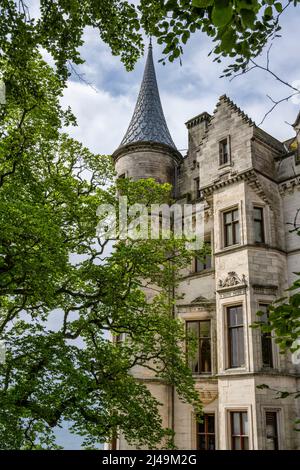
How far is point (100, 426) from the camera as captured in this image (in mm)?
10594

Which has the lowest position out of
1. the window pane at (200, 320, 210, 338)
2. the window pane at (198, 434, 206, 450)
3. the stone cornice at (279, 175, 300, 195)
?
the window pane at (198, 434, 206, 450)

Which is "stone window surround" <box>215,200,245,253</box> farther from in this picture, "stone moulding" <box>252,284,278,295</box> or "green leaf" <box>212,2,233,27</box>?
"green leaf" <box>212,2,233,27</box>

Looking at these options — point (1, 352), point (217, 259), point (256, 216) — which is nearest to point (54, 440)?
point (1, 352)

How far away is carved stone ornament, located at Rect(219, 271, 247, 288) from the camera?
16.8 metres

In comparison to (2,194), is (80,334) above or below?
below

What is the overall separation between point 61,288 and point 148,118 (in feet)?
46.8

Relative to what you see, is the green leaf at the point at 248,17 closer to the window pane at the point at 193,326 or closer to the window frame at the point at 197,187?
the window pane at the point at 193,326

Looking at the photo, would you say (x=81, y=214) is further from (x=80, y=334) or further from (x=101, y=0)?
(x=101, y=0)

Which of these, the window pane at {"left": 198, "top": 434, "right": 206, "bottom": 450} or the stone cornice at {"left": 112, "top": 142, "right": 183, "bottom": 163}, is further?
the stone cornice at {"left": 112, "top": 142, "right": 183, "bottom": 163}

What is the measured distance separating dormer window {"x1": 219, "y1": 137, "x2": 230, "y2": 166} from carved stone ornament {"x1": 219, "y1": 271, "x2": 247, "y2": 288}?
5.05 m

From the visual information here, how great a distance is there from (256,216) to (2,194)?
10.6m

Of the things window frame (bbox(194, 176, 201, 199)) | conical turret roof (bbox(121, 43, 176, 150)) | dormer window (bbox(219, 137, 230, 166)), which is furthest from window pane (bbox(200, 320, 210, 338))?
conical turret roof (bbox(121, 43, 176, 150))

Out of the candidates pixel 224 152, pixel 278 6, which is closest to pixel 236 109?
pixel 224 152

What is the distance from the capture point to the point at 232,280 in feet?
56.0
